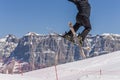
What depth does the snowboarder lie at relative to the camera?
14477 mm

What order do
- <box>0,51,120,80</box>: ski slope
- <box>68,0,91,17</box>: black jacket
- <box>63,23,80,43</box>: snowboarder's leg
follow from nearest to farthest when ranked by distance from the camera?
<box>0,51,120,80</box>: ski slope
<box>68,0,91,17</box>: black jacket
<box>63,23,80,43</box>: snowboarder's leg

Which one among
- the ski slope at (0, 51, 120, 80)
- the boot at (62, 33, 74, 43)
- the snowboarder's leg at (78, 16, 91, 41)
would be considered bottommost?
the ski slope at (0, 51, 120, 80)

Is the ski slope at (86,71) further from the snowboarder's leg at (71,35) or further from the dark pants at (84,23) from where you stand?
the snowboarder's leg at (71,35)

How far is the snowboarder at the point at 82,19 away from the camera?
47.5 ft

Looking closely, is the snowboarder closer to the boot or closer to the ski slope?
the boot

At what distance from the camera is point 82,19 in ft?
48.2

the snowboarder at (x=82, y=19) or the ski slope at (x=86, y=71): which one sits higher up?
the snowboarder at (x=82, y=19)

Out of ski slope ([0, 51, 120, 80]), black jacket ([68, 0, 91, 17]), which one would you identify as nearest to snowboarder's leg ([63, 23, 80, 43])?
black jacket ([68, 0, 91, 17])

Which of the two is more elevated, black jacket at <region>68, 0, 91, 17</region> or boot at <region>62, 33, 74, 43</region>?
black jacket at <region>68, 0, 91, 17</region>

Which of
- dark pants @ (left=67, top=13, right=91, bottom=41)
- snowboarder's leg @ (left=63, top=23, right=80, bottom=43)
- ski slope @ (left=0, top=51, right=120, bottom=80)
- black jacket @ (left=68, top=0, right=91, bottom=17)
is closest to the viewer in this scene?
ski slope @ (left=0, top=51, right=120, bottom=80)

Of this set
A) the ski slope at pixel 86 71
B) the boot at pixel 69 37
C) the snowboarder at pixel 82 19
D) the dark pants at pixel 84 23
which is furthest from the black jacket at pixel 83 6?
the ski slope at pixel 86 71

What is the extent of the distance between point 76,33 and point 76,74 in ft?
12.8

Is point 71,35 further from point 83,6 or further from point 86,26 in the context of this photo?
point 83,6

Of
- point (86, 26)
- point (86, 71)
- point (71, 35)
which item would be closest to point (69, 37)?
point (71, 35)
